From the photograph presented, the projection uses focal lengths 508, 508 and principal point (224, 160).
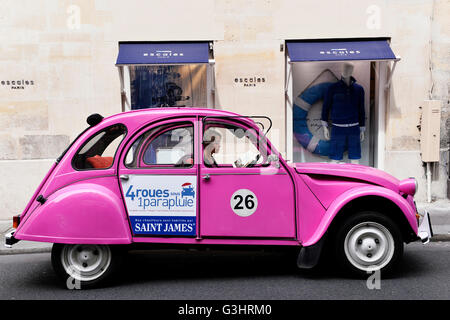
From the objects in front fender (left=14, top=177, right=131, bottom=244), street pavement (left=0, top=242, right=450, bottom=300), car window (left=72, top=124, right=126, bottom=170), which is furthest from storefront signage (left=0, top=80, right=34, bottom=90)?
front fender (left=14, top=177, right=131, bottom=244)

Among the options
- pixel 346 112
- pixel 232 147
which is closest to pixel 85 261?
pixel 232 147

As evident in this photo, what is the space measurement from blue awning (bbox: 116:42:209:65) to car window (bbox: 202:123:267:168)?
13.6 feet

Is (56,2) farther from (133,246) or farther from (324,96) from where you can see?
(133,246)

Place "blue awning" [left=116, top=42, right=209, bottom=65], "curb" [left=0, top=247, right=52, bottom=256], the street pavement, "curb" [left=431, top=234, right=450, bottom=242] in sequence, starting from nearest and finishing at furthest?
the street pavement
"curb" [left=0, top=247, right=52, bottom=256]
"curb" [left=431, top=234, right=450, bottom=242]
"blue awning" [left=116, top=42, right=209, bottom=65]

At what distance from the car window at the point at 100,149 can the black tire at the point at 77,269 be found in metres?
0.88

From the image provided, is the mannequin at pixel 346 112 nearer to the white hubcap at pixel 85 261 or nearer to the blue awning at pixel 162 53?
the blue awning at pixel 162 53

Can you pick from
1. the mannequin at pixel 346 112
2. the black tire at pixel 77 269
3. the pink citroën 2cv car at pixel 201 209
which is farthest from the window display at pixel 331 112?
the black tire at pixel 77 269

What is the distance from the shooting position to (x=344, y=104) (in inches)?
416

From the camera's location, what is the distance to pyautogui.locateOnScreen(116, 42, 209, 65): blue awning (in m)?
9.58

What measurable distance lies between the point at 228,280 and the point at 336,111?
5.82m

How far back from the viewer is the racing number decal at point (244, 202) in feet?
17.9

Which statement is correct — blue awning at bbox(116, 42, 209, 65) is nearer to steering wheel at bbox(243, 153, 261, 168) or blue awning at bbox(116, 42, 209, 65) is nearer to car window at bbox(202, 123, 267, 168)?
car window at bbox(202, 123, 267, 168)
